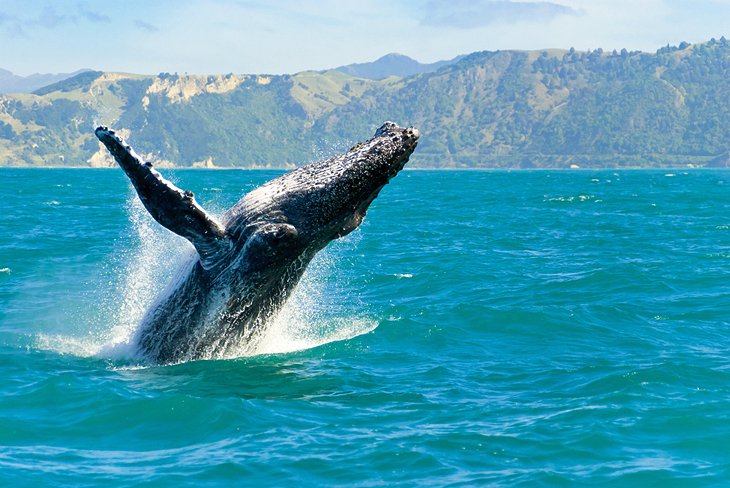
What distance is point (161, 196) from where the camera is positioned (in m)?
9.86

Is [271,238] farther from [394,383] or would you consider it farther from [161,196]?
[394,383]

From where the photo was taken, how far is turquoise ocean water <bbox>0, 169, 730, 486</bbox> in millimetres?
8289

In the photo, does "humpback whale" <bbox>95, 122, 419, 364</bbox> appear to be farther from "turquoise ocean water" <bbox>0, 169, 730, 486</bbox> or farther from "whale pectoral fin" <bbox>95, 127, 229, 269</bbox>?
"turquoise ocean water" <bbox>0, 169, 730, 486</bbox>

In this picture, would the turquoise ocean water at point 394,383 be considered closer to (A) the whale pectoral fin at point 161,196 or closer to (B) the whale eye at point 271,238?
(B) the whale eye at point 271,238

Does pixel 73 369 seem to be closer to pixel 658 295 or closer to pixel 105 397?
pixel 105 397

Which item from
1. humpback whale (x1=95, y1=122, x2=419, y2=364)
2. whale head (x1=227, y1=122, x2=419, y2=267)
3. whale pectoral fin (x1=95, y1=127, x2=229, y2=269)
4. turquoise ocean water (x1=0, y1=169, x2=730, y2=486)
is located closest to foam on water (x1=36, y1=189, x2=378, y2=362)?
turquoise ocean water (x1=0, y1=169, x2=730, y2=486)

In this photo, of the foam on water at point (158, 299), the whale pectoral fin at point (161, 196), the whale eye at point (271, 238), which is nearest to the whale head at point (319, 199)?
the whale eye at point (271, 238)

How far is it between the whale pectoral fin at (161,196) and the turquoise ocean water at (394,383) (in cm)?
181

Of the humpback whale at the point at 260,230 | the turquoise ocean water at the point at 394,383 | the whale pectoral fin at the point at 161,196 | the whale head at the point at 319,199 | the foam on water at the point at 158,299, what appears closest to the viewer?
the turquoise ocean water at the point at 394,383

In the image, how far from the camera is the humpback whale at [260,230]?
10344 mm

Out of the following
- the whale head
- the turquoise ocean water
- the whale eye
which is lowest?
the turquoise ocean water

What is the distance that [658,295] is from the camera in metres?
18.2

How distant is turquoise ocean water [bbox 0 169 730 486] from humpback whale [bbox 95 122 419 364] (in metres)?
0.68

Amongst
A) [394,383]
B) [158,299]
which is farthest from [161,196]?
[394,383]
